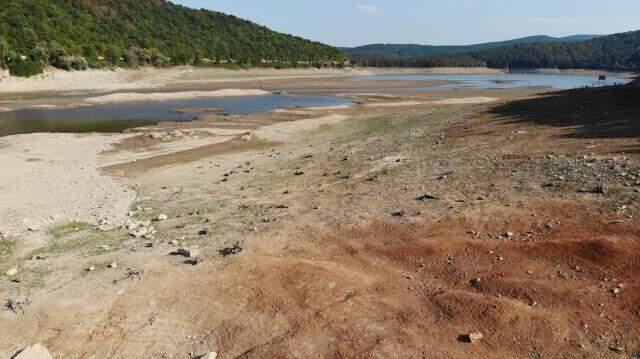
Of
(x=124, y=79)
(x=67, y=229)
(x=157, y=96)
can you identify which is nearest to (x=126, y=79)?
(x=124, y=79)

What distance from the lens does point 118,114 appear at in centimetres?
5069

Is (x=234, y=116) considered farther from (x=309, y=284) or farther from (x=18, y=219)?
(x=309, y=284)

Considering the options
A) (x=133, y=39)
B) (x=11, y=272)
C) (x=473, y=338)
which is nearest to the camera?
(x=473, y=338)

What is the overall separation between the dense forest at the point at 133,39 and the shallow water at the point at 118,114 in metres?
33.1

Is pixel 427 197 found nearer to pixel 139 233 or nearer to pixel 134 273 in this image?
pixel 139 233

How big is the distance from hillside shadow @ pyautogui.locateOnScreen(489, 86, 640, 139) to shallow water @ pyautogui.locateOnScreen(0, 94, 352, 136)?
29.3m

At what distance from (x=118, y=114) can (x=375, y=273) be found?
4594 centimetres

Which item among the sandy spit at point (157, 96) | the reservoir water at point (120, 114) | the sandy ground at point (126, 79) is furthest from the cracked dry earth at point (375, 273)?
the sandy ground at point (126, 79)

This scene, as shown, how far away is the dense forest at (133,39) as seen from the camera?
290 feet

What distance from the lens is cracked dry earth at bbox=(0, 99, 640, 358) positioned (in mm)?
8602

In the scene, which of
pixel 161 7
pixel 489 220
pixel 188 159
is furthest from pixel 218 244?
pixel 161 7

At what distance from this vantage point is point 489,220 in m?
13.1

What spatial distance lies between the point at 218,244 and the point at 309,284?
147 inches

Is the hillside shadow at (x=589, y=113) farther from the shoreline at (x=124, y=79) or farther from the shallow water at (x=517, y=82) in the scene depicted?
the shoreline at (x=124, y=79)
